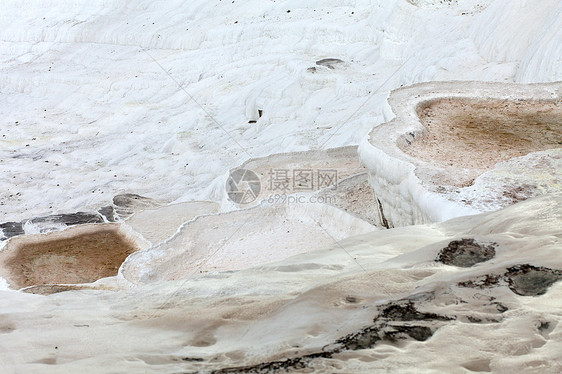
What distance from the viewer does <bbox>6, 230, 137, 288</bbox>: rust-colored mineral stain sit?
955cm

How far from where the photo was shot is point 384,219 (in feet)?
21.6

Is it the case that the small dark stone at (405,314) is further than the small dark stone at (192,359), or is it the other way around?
the small dark stone at (405,314)

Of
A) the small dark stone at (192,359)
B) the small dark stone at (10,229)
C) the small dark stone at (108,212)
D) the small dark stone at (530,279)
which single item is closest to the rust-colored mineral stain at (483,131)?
the small dark stone at (530,279)

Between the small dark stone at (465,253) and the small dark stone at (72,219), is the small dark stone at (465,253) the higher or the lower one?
the higher one

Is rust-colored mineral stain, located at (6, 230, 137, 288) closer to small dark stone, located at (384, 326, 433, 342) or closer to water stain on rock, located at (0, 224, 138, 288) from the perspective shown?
water stain on rock, located at (0, 224, 138, 288)

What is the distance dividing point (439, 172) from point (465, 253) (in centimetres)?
226

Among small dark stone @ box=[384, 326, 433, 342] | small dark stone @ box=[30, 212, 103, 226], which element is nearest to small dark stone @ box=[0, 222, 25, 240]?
small dark stone @ box=[30, 212, 103, 226]

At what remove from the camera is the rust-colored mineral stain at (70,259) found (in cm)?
955

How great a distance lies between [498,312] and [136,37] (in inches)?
993

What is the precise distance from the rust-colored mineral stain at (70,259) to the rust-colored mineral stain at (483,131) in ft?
18.1

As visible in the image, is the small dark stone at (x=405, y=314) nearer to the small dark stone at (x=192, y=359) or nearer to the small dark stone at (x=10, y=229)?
the small dark stone at (x=192, y=359)

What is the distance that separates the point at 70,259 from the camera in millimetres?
10297

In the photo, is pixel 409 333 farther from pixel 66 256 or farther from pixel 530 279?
pixel 66 256

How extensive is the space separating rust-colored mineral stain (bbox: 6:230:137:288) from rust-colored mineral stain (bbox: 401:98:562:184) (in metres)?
5.52
